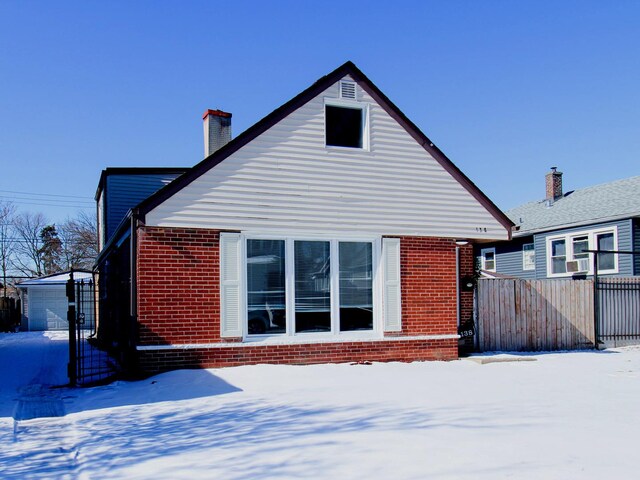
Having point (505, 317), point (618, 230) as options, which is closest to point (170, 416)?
point (505, 317)

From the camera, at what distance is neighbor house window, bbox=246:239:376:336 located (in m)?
11.0

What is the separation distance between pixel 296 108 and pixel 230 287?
3656 mm

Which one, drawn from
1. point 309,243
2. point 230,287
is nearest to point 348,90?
point 309,243

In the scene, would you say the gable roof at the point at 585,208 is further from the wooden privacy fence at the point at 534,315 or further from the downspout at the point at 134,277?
the downspout at the point at 134,277

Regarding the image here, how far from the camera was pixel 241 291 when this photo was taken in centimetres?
1075

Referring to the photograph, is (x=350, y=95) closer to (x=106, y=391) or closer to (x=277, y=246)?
(x=277, y=246)

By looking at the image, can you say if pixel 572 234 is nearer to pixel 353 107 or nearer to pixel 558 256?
pixel 558 256

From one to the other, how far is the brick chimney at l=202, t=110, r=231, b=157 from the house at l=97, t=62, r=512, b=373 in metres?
2.84

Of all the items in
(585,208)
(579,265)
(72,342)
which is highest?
(585,208)

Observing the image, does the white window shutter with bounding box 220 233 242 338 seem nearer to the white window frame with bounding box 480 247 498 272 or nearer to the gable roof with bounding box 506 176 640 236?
the gable roof with bounding box 506 176 640 236

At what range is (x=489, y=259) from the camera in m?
29.7

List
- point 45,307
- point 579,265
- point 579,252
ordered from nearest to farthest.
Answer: point 579,265 → point 579,252 → point 45,307

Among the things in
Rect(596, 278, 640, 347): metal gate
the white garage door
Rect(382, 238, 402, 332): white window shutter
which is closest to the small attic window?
Rect(382, 238, 402, 332): white window shutter

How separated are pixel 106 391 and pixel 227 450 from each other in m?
4.32
